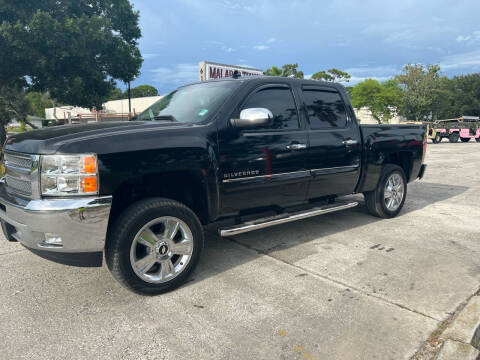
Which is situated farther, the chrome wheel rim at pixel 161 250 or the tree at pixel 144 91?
the tree at pixel 144 91

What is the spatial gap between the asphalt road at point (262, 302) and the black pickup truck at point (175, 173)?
0.40m

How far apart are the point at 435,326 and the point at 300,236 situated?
2.15 metres

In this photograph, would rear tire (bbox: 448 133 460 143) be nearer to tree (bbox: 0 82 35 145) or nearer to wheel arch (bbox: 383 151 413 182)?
wheel arch (bbox: 383 151 413 182)

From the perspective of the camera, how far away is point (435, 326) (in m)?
2.67

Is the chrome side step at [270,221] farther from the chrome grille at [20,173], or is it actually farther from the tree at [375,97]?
the tree at [375,97]

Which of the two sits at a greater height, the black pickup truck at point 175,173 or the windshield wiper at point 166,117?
the windshield wiper at point 166,117

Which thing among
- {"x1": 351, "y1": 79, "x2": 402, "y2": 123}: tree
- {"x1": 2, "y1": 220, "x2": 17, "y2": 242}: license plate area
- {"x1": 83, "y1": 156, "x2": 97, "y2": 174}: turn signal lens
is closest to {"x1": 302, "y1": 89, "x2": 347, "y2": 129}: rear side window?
{"x1": 83, "y1": 156, "x2": 97, "y2": 174}: turn signal lens

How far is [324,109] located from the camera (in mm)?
4574

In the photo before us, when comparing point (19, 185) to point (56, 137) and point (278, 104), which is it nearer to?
point (56, 137)

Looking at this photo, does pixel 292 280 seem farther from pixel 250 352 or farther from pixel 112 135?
pixel 112 135

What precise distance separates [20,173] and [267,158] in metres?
2.22

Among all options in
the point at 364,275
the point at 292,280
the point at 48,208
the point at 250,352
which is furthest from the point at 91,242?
the point at 364,275

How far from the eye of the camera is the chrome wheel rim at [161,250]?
9.93 feet

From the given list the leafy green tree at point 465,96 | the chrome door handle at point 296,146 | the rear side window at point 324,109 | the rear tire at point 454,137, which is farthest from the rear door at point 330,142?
the leafy green tree at point 465,96
